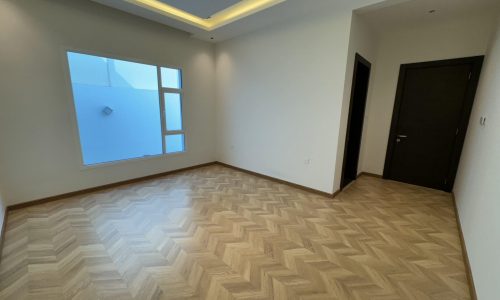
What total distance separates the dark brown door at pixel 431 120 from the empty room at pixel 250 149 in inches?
0.9

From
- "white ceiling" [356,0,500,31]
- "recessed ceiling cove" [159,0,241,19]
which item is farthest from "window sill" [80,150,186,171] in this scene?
"white ceiling" [356,0,500,31]

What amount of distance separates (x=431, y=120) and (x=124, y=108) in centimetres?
569

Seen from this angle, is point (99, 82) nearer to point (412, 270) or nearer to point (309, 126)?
point (309, 126)

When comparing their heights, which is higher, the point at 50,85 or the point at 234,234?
the point at 50,85

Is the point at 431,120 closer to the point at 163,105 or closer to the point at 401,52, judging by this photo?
the point at 401,52

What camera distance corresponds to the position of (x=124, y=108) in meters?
3.89

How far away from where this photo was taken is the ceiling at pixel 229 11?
290cm

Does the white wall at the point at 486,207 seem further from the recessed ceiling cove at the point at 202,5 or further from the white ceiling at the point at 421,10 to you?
the recessed ceiling cove at the point at 202,5

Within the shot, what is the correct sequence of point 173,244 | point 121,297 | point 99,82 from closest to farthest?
point 121,297
point 173,244
point 99,82

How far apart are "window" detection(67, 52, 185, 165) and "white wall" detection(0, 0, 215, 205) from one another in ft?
0.58

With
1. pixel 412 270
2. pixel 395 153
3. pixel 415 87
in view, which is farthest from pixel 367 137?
pixel 412 270

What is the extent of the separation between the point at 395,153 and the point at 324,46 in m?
2.66

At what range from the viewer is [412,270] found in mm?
1896

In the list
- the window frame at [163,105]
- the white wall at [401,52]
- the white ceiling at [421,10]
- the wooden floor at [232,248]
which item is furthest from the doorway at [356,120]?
the window frame at [163,105]
